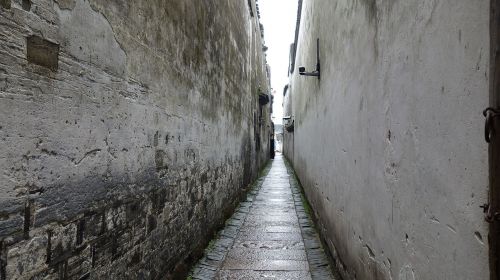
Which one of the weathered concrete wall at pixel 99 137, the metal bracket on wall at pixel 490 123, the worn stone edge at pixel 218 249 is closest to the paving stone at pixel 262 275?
the worn stone edge at pixel 218 249

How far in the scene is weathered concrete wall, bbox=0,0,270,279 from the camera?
1.32 metres

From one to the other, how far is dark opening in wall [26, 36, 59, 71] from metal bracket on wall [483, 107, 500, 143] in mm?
1589

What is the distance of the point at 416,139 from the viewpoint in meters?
1.50

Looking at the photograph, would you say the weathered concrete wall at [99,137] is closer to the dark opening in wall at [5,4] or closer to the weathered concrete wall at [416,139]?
the dark opening in wall at [5,4]

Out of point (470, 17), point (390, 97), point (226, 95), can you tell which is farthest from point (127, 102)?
point (226, 95)

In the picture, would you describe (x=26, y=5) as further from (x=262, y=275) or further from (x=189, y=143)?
(x=262, y=275)

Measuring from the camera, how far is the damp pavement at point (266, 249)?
3.49 metres

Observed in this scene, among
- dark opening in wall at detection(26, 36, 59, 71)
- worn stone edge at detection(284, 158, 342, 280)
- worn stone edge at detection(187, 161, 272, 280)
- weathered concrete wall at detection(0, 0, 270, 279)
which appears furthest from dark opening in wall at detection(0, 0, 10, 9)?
worn stone edge at detection(284, 158, 342, 280)

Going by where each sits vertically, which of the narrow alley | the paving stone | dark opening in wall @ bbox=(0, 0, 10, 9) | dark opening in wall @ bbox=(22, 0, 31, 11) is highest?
dark opening in wall @ bbox=(22, 0, 31, 11)

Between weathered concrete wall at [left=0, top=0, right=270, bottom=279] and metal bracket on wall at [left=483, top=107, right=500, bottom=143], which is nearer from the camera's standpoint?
metal bracket on wall at [left=483, top=107, right=500, bottom=143]

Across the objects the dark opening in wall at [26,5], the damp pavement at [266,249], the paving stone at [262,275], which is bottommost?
the paving stone at [262,275]

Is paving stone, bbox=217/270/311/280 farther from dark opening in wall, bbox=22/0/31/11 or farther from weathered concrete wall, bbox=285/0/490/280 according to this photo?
dark opening in wall, bbox=22/0/31/11

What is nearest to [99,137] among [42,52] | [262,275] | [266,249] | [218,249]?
[42,52]

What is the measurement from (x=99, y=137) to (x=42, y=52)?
552 millimetres
